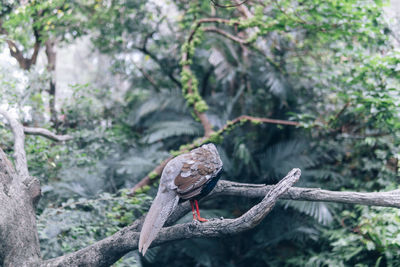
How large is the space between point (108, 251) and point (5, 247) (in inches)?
30.3

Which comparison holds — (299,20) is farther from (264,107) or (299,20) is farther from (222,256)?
(222,256)

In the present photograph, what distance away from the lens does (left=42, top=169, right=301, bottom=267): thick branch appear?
2.18 metres

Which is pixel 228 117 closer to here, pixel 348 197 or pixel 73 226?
pixel 73 226

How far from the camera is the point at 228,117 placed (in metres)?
6.35

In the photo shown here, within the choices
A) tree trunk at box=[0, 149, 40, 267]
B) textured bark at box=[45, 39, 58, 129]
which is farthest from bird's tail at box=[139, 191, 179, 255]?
textured bark at box=[45, 39, 58, 129]

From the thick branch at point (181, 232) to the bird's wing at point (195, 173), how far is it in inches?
9.3

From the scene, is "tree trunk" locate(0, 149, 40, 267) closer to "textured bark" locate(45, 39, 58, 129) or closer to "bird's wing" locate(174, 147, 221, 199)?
"bird's wing" locate(174, 147, 221, 199)

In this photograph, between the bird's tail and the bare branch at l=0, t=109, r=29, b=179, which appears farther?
the bare branch at l=0, t=109, r=29, b=179

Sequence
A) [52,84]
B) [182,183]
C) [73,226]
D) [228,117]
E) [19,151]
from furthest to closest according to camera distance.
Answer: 1. [228,117]
2. [52,84]
3. [73,226]
4. [19,151]
5. [182,183]

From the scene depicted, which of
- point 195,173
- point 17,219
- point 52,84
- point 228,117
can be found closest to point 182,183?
point 195,173

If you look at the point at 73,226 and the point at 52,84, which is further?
the point at 52,84

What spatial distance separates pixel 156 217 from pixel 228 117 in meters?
4.10

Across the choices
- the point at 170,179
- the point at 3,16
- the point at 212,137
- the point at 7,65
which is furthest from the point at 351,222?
the point at 3,16

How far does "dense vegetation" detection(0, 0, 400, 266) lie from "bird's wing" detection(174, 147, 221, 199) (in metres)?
1.25
